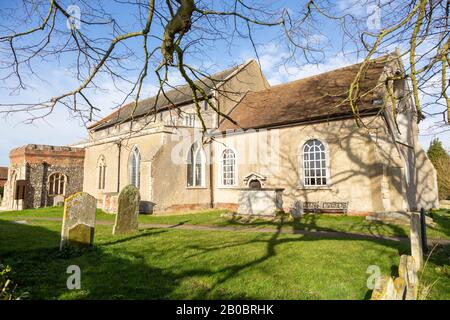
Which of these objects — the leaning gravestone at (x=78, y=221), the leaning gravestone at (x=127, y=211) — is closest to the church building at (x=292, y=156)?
the leaning gravestone at (x=127, y=211)

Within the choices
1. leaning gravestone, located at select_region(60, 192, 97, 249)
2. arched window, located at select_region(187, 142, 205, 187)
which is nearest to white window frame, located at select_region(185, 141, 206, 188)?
arched window, located at select_region(187, 142, 205, 187)

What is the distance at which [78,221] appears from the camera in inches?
335

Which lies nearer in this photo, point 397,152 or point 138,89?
point 138,89

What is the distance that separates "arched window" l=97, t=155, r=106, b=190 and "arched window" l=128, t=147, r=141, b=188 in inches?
158

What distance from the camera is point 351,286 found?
518cm

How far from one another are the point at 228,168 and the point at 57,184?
647 inches

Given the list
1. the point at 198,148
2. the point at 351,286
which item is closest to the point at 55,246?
the point at 351,286

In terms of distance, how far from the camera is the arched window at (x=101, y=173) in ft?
79.3

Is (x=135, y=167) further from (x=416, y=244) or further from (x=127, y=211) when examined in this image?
(x=416, y=244)

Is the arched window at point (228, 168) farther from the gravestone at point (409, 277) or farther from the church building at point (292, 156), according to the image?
the gravestone at point (409, 277)

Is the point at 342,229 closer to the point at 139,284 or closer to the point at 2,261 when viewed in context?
the point at 139,284

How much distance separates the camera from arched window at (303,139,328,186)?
1664 cm

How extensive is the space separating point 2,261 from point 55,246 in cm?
173
